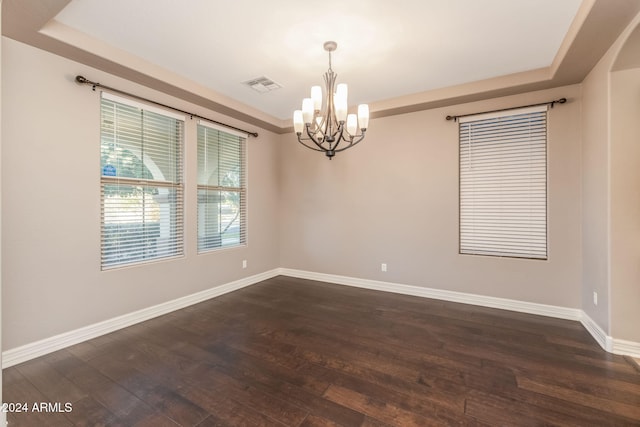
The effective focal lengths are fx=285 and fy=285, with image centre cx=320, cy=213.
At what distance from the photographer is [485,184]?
373cm

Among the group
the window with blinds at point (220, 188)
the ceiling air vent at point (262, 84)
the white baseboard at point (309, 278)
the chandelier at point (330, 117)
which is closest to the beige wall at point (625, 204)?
the white baseboard at point (309, 278)

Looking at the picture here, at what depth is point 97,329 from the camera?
9.31 feet

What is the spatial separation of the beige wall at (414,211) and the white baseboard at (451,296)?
7 cm

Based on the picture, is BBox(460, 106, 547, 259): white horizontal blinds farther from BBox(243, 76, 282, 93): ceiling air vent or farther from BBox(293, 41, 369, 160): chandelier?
BBox(243, 76, 282, 93): ceiling air vent

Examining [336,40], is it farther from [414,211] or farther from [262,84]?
[414,211]

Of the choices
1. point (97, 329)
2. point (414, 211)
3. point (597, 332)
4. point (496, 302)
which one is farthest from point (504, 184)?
point (97, 329)

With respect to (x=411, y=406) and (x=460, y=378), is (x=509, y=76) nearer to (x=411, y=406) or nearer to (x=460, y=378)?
(x=460, y=378)

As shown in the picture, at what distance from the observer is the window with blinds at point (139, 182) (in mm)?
2969

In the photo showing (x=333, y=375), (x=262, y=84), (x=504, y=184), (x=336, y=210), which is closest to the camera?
(x=333, y=375)

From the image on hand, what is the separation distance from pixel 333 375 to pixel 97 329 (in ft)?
7.90

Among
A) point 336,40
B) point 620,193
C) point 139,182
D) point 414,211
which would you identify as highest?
point 336,40

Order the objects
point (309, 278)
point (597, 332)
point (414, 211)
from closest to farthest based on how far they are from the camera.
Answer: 1. point (597, 332)
2. point (414, 211)
3. point (309, 278)

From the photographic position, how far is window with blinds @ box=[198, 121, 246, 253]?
398 cm

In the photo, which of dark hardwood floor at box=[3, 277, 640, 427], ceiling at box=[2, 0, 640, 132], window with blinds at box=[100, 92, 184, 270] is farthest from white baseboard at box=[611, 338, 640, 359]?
window with blinds at box=[100, 92, 184, 270]
